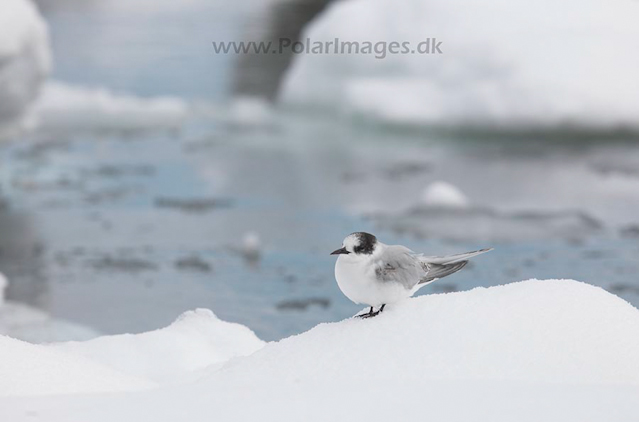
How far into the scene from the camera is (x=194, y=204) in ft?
32.4

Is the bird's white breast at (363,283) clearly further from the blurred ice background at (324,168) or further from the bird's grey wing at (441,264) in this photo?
the blurred ice background at (324,168)

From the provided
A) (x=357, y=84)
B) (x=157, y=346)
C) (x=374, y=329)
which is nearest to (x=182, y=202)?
(x=357, y=84)

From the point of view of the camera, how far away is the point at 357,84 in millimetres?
11336

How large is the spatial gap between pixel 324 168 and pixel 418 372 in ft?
28.2

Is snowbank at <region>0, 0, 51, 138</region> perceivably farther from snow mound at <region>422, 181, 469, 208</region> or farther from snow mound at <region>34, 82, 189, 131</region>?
snow mound at <region>34, 82, 189, 131</region>

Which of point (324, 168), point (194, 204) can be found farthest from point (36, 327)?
point (324, 168)

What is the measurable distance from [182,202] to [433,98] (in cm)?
343

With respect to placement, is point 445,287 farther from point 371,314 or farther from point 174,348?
point 371,314

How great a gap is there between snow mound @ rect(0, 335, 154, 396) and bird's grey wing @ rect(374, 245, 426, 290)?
2.74ft

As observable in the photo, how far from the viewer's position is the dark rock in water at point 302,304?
6.55 m

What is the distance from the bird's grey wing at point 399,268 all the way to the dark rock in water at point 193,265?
506cm

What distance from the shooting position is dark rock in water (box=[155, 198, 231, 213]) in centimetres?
969

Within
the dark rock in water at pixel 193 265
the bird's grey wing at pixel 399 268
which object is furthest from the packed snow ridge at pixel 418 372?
the dark rock in water at pixel 193 265

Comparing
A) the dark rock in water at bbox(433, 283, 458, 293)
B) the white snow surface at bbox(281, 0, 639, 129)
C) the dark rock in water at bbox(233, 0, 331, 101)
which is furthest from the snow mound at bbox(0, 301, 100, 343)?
the dark rock in water at bbox(233, 0, 331, 101)
